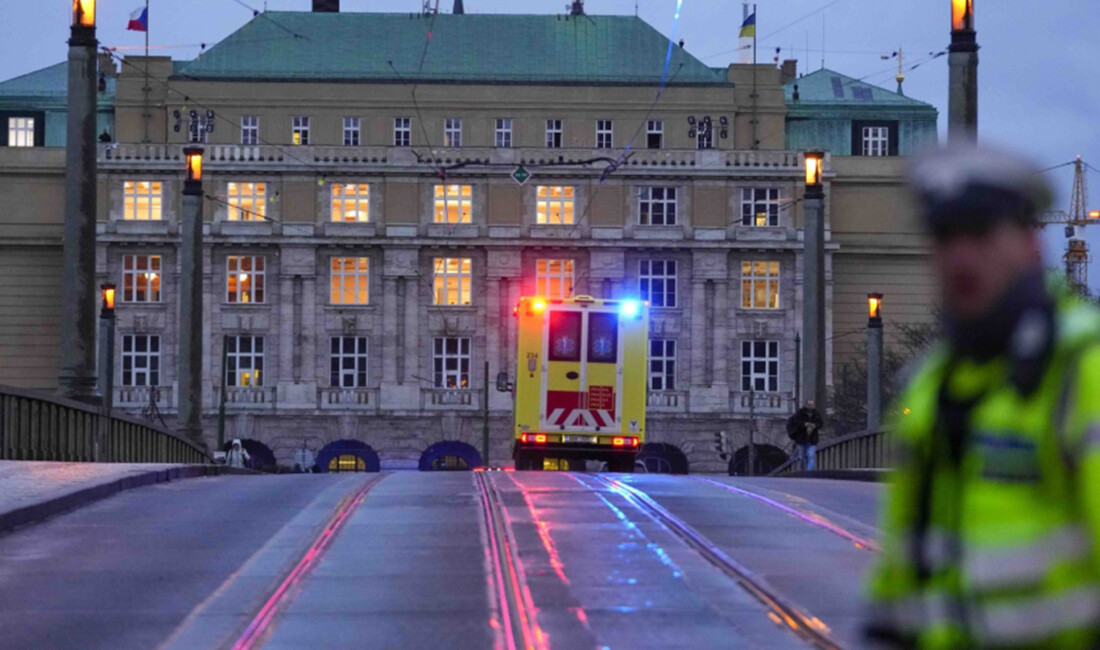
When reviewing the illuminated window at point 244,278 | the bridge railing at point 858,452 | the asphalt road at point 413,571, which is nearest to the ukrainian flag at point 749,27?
the illuminated window at point 244,278

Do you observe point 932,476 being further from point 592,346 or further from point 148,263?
point 148,263

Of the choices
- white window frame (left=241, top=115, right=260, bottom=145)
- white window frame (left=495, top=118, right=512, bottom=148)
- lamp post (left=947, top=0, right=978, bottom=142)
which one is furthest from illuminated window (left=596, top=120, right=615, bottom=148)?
lamp post (left=947, top=0, right=978, bottom=142)

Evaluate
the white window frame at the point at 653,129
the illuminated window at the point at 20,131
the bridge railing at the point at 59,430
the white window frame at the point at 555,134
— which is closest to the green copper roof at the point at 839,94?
the white window frame at the point at 653,129

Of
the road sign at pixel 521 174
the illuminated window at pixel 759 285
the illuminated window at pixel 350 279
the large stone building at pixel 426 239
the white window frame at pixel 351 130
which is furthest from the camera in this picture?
the white window frame at pixel 351 130

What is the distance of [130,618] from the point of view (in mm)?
11375

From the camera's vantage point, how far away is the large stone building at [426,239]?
264ft

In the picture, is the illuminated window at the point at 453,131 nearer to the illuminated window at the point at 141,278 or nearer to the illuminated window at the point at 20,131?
the illuminated window at the point at 141,278

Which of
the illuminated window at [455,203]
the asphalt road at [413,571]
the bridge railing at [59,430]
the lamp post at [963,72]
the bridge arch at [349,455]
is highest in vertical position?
the illuminated window at [455,203]

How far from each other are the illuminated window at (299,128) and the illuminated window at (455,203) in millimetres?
6918

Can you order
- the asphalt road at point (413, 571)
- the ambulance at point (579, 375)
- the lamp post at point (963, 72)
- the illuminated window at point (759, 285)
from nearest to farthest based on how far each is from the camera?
1. the asphalt road at point (413, 571)
2. the lamp post at point (963, 72)
3. the ambulance at point (579, 375)
4. the illuminated window at point (759, 285)

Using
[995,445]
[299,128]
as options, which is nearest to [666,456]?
[299,128]

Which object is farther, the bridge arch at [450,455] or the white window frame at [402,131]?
the white window frame at [402,131]

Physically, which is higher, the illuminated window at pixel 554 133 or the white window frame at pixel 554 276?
the illuminated window at pixel 554 133

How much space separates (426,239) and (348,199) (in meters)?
3.72
